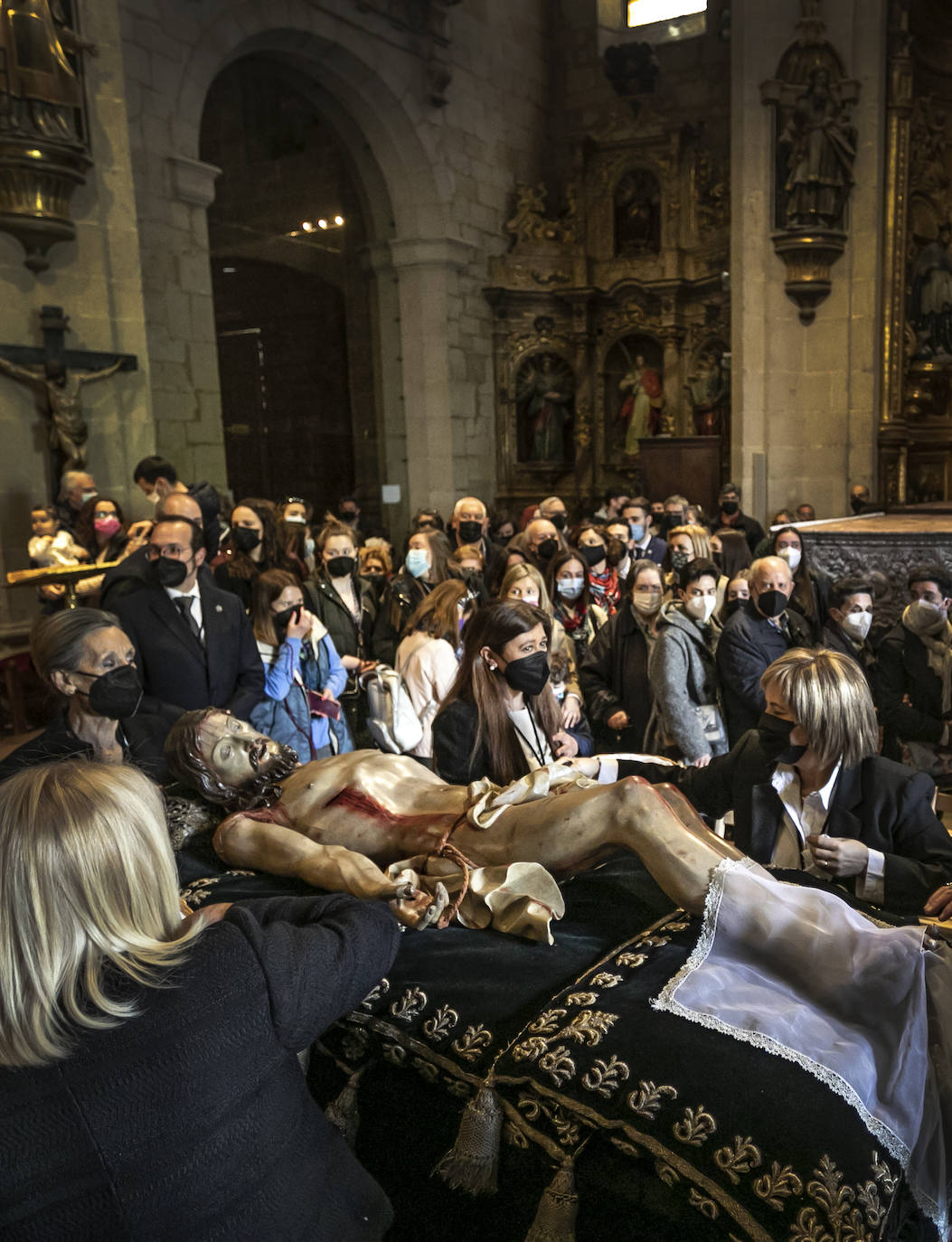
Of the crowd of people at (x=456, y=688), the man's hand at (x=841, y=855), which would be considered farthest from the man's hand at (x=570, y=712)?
the man's hand at (x=841, y=855)

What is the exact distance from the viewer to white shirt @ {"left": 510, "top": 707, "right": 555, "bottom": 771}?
10.8 feet

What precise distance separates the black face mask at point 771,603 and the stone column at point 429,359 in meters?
9.56

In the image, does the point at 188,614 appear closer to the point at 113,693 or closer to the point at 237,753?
the point at 113,693

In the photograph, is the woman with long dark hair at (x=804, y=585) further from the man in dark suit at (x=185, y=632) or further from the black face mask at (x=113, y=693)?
the black face mask at (x=113, y=693)

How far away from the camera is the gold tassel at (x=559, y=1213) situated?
1789mm

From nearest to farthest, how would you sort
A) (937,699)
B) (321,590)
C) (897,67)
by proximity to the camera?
(937,699) → (321,590) → (897,67)

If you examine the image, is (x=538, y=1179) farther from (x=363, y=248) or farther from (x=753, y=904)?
(x=363, y=248)

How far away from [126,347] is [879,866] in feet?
26.7

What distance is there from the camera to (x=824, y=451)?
44.0ft

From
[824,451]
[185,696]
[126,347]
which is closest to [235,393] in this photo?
[126,347]

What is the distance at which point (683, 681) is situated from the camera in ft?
15.0

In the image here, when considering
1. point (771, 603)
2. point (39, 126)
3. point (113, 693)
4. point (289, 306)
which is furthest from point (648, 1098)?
point (289, 306)

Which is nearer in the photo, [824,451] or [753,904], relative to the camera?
[753,904]

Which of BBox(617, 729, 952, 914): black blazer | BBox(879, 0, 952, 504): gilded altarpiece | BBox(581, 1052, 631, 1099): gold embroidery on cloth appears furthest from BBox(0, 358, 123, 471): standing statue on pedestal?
BBox(879, 0, 952, 504): gilded altarpiece
